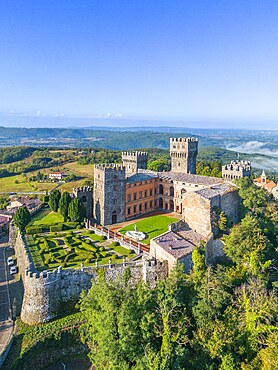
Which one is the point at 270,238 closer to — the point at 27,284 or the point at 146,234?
the point at 146,234

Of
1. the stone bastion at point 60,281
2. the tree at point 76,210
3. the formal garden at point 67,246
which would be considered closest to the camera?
the stone bastion at point 60,281

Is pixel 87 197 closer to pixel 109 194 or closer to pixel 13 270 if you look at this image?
pixel 109 194

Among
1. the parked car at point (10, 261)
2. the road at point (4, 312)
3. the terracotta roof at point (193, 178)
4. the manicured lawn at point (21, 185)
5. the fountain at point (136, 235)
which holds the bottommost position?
the manicured lawn at point (21, 185)

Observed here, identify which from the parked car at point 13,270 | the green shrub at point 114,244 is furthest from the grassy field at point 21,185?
the green shrub at point 114,244

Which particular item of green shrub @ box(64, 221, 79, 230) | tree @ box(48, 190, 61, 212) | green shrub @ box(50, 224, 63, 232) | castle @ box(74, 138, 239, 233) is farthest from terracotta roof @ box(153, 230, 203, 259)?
tree @ box(48, 190, 61, 212)

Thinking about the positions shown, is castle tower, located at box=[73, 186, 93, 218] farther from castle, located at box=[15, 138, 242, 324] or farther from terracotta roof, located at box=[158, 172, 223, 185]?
terracotta roof, located at box=[158, 172, 223, 185]

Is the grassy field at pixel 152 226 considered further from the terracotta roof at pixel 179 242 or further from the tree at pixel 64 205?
the tree at pixel 64 205
